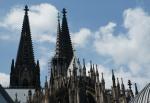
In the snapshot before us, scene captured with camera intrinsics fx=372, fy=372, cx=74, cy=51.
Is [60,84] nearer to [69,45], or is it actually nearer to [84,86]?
[84,86]

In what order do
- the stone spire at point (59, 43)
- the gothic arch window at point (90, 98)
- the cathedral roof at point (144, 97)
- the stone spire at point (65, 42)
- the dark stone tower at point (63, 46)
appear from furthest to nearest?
the stone spire at point (65, 42) → the stone spire at point (59, 43) → the dark stone tower at point (63, 46) → the gothic arch window at point (90, 98) → the cathedral roof at point (144, 97)

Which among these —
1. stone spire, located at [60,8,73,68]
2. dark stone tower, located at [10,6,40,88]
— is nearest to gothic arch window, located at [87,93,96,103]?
stone spire, located at [60,8,73,68]

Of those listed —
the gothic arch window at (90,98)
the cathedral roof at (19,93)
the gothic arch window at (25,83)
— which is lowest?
the gothic arch window at (90,98)

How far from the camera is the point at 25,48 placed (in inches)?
3159

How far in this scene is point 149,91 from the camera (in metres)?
33.1

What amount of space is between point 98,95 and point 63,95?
5.33 m

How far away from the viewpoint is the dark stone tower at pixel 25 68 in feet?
247

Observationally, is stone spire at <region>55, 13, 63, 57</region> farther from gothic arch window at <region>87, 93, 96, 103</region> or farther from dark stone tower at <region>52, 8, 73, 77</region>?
gothic arch window at <region>87, 93, 96, 103</region>

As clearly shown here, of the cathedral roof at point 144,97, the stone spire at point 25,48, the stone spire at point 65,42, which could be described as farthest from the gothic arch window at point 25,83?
the cathedral roof at point 144,97

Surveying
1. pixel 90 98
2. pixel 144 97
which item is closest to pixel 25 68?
pixel 90 98

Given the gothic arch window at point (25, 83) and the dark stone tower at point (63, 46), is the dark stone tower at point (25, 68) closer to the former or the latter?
the gothic arch window at point (25, 83)

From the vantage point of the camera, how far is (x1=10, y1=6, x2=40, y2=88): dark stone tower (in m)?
75.4

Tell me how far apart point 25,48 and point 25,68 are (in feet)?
17.8

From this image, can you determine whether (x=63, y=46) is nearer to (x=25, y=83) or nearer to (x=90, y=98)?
(x=25, y=83)
